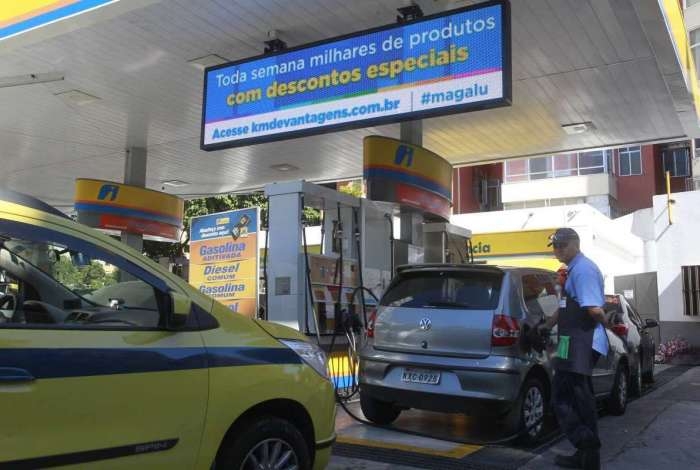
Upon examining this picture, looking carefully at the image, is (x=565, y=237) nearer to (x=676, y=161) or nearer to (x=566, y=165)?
(x=566, y=165)

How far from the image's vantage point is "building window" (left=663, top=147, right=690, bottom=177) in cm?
4150

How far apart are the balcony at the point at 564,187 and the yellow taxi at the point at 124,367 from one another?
33.0 meters

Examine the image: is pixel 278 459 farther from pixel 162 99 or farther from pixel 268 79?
pixel 162 99

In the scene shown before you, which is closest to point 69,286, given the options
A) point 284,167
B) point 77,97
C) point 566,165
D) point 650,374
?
point 77,97

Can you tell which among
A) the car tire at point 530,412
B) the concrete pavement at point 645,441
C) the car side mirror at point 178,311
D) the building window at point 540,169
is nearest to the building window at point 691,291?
the concrete pavement at point 645,441

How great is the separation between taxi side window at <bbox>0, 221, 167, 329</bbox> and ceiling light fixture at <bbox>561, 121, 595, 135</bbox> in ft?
33.2

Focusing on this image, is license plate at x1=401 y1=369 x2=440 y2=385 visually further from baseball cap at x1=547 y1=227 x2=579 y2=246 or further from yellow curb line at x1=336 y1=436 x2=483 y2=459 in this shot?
baseball cap at x1=547 y1=227 x2=579 y2=246

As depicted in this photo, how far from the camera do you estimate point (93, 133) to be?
13.1 meters

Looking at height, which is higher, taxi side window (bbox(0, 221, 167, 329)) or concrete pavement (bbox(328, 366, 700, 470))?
taxi side window (bbox(0, 221, 167, 329))

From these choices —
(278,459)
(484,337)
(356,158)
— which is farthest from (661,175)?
(278,459)

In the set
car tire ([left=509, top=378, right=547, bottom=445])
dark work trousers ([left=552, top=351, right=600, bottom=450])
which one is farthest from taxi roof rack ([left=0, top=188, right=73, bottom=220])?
car tire ([left=509, top=378, right=547, bottom=445])

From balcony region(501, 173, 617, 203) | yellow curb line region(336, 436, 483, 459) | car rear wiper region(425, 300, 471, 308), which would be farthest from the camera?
balcony region(501, 173, 617, 203)

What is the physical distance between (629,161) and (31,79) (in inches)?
1487

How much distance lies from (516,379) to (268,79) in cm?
443
